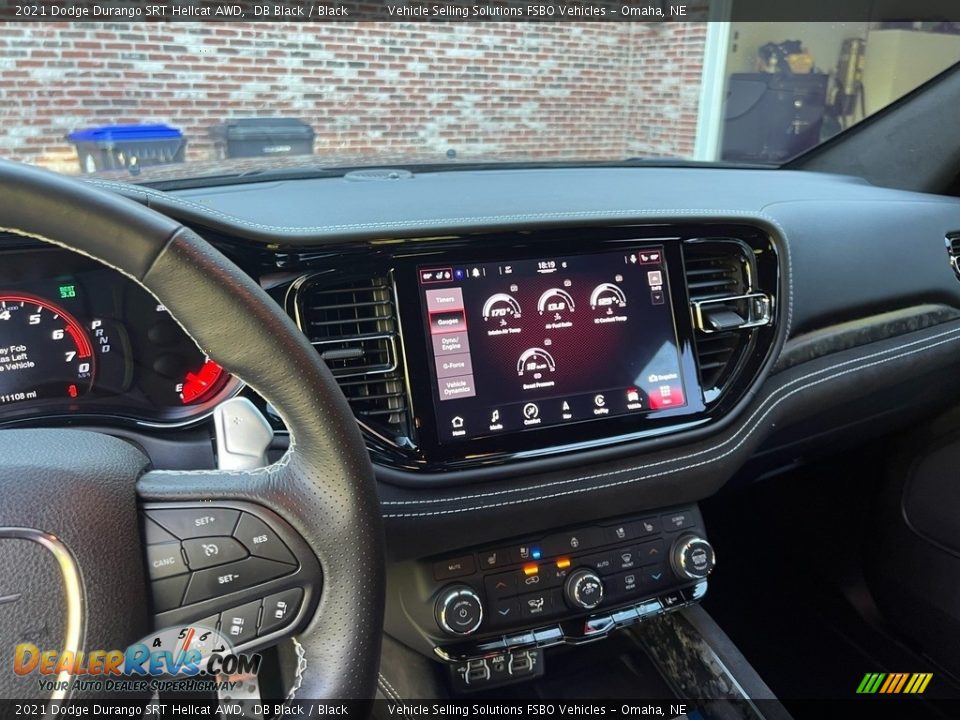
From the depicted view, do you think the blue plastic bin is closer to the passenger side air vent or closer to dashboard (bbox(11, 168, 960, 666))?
dashboard (bbox(11, 168, 960, 666))

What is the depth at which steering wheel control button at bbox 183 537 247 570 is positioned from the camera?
2.52ft

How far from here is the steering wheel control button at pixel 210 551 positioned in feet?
2.52

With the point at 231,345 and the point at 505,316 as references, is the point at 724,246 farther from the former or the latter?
the point at 231,345

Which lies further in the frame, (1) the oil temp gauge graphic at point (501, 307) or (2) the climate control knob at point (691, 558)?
(2) the climate control knob at point (691, 558)

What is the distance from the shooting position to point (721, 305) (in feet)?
4.65

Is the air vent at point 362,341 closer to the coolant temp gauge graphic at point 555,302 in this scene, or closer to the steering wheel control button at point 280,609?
the coolant temp gauge graphic at point 555,302

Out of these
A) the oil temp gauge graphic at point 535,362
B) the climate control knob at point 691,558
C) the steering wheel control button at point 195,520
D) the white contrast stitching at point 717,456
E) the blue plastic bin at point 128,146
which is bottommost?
the climate control knob at point 691,558

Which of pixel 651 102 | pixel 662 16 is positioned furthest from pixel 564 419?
pixel 662 16

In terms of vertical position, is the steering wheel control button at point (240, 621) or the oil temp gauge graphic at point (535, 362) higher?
the oil temp gauge graphic at point (535, 362)

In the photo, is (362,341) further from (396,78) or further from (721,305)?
(396,78)

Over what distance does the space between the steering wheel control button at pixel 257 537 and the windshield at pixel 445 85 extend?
1759 mm

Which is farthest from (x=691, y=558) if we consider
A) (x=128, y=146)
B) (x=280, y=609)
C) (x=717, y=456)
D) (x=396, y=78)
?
(x=396, y=78)

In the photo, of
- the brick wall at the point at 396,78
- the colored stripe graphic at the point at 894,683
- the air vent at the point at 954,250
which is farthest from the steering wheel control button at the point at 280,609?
the brick wall at the point at 396,78

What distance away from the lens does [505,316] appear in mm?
1257
